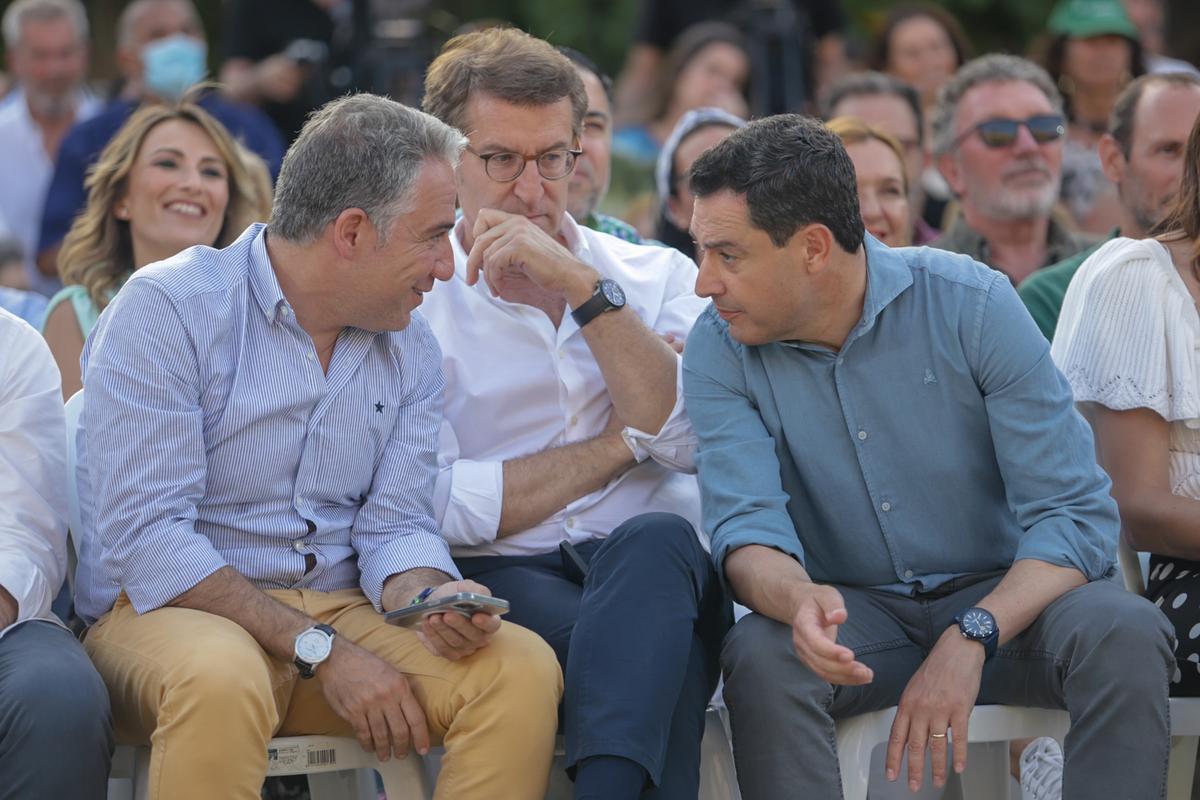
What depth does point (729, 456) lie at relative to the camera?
10.4 ft

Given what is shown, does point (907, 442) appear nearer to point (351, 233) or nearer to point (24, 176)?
point (351, 233)

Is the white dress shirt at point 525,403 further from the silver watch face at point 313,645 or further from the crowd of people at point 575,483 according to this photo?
the silver watch face at point 313,645

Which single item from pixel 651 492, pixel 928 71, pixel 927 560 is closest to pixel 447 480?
pixel 651 492

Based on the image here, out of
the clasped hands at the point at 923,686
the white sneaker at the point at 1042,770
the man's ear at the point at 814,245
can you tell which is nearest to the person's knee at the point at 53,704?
the clasped hands at the point at 923,686

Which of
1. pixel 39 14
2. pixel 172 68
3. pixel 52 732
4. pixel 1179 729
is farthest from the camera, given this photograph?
pixel 39 14

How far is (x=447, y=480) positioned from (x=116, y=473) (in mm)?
744

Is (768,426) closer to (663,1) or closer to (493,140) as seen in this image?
(493,140)

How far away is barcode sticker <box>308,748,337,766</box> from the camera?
2934 mm

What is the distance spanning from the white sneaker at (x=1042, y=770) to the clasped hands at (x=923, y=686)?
0.55 meters

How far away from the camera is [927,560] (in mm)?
3201

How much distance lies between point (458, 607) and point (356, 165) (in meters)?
0.88

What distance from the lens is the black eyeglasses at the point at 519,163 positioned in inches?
139

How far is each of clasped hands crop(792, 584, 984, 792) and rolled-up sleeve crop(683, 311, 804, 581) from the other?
206mm

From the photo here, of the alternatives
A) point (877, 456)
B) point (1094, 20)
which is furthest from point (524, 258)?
point (1094, 20)
